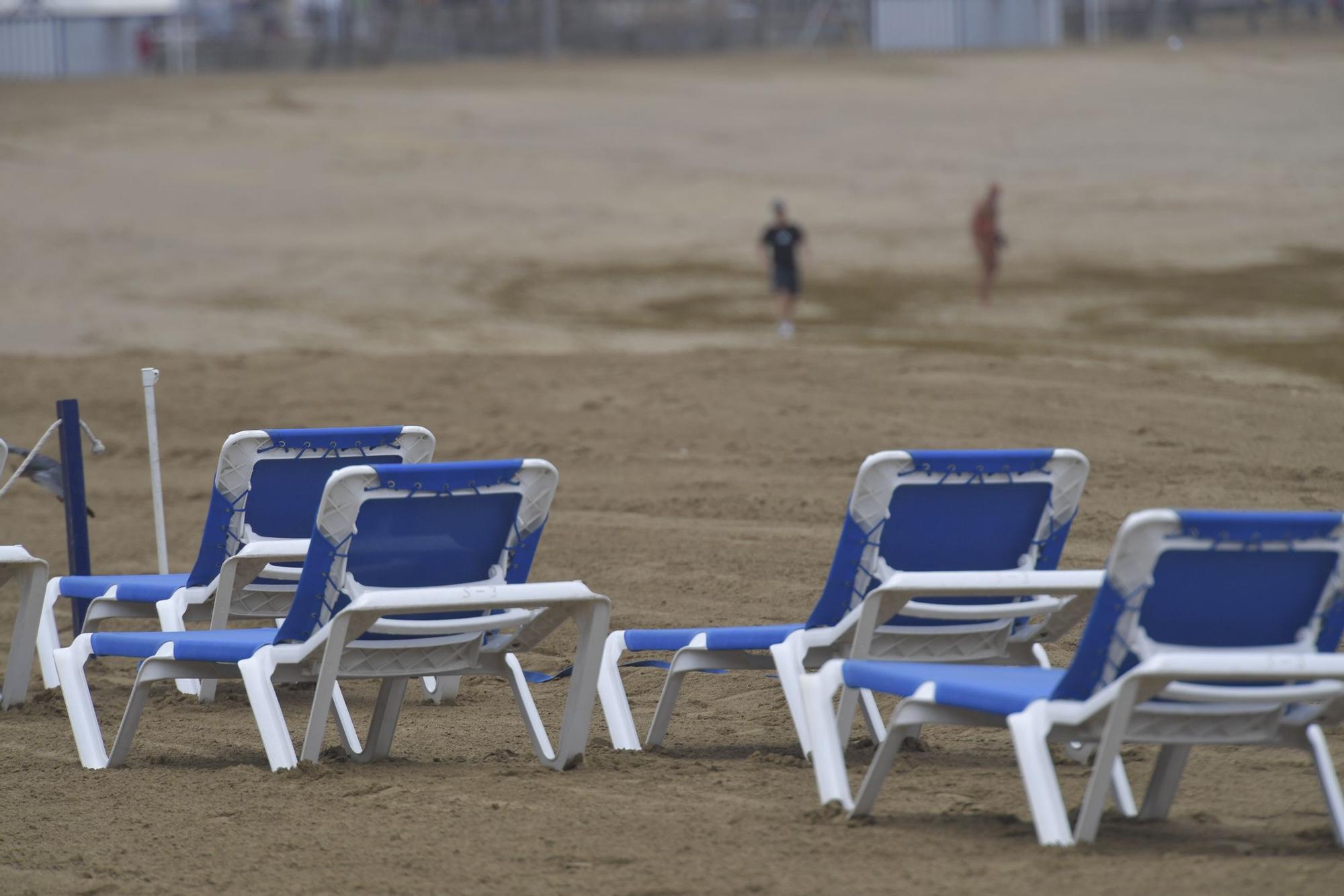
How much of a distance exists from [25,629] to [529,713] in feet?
8.73

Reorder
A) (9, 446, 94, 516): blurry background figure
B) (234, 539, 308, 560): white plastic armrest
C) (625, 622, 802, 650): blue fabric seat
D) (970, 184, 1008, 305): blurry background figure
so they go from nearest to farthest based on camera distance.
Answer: (625, 622, 802, 650): blue fabric seat → (234, 539, 308, 560): white plastic armrest → (9, 446, 94, 516): blurry background figure → (970, 184, 1008, 305): blurry background figure

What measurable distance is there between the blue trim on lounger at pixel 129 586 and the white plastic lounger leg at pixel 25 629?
1.08 feet

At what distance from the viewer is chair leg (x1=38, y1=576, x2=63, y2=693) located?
8.37 metres

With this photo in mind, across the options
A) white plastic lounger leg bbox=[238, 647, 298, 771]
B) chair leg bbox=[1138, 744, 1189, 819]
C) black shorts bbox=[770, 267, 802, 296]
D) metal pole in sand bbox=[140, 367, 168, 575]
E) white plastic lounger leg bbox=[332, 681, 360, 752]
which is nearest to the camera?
chair leg bbox=[1138, 744, 1189, 819]

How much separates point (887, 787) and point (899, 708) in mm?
760

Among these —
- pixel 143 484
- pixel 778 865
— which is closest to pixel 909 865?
pixel 778 865

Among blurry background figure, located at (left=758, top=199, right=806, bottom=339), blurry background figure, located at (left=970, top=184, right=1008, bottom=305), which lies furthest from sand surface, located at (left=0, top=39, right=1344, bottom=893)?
blurry background figure, located at (left=970, top=184, right=1008, bottom=305)

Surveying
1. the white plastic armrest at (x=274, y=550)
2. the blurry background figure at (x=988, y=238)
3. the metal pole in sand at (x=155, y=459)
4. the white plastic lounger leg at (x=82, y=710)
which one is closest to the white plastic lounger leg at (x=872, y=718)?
the white plastic armrest at (x=274, y=550)

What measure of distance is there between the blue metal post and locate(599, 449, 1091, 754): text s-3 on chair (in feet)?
13.9

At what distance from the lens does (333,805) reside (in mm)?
5824

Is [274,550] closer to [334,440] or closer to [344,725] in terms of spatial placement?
[334,440]

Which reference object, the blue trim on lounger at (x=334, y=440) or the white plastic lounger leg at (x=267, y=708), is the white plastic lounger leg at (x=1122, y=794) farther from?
the blue trim on lounger at (x=334, y=440)

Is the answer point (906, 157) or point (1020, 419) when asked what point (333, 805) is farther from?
point (906, 157)

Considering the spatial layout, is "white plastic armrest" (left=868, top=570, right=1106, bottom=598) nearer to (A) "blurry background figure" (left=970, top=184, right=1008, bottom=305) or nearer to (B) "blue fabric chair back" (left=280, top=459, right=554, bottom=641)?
(B) "blue fabric chair back" (left=280, top=459, right=554, bottom=641)
